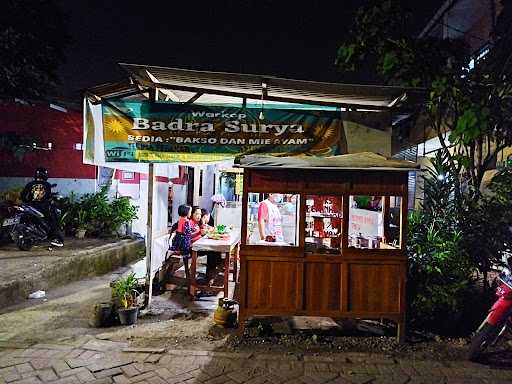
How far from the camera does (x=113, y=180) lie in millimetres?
13633

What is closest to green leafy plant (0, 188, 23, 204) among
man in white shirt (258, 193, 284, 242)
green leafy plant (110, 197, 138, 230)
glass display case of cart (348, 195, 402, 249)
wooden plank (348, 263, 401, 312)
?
green leafy plant (110, 197, 138, 230)

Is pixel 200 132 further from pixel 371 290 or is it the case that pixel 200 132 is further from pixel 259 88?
pixel 371 290

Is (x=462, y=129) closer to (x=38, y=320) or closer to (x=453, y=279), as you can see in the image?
(x=453, y=279)

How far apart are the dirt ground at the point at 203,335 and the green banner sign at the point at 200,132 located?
2716 mm

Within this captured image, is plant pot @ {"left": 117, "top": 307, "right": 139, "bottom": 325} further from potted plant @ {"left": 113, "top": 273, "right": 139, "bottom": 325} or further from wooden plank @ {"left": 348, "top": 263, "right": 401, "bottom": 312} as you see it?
wooden plank @ {"left": 348, "top": 263, "right": 401, "bottom": 312}

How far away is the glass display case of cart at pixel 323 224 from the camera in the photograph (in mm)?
6065

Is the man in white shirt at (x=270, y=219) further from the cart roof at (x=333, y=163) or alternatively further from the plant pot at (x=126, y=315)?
the plant pot at (x=126, y=315)

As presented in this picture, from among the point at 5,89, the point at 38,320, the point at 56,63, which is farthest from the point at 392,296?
the point at 5,89

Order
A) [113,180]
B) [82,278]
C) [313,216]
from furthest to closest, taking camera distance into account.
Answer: [113,180], [82,278], [313,216]

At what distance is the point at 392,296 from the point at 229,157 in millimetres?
3324

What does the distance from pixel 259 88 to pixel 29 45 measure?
694 cm

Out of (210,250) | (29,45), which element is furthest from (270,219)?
(29,45)

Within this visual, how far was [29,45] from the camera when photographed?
9883mm

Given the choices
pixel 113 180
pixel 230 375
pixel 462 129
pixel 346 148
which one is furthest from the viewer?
pixel 113 180
